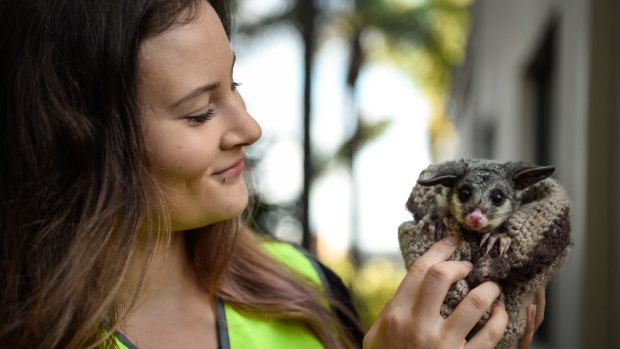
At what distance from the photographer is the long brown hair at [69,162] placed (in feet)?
6.69

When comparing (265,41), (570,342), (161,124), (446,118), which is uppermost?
(161,124)

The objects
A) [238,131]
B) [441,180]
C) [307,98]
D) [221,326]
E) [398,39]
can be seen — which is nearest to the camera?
[441,180]

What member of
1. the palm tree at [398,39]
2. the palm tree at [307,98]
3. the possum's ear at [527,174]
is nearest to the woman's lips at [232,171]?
the possum's ear at [527,174]

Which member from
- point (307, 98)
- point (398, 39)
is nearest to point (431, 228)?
point (307, 98)

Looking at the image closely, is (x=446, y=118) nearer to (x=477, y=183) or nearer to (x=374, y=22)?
(x=374, y=22)

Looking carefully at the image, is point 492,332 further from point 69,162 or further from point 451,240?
point 69,162

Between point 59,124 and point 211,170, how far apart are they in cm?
41

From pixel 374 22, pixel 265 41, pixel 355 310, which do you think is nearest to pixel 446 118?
pixel 374 22

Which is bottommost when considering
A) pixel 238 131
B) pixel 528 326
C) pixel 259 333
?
pixel 259 333

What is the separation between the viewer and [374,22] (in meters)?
24.0

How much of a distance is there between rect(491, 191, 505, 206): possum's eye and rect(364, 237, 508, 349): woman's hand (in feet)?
0.48

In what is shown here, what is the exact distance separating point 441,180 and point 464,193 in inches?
2.6

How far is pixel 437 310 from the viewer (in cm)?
203

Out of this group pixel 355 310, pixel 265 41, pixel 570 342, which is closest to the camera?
pixel 355 310
